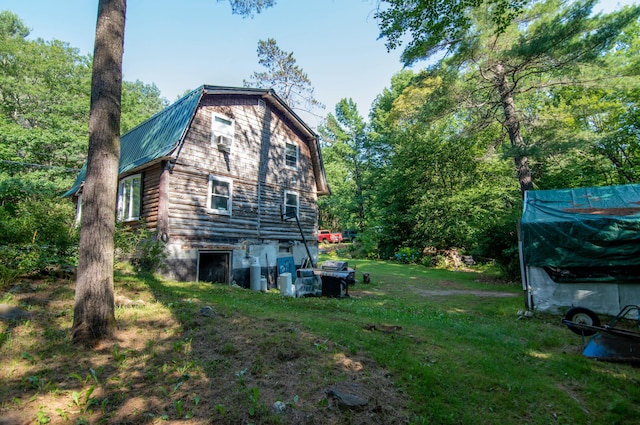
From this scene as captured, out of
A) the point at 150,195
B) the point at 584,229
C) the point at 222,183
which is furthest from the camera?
the point at 222,183

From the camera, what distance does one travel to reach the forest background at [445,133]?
446 inches

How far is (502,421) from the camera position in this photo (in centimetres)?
327

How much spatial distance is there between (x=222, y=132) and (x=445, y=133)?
19046 mm

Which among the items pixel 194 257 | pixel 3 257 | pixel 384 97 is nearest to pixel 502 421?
pixel 3 257

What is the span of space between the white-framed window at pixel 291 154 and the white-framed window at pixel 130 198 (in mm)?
6740

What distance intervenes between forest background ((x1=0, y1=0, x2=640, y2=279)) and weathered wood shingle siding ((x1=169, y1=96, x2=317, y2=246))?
3.74m

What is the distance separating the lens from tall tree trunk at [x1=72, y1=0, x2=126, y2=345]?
156 inches

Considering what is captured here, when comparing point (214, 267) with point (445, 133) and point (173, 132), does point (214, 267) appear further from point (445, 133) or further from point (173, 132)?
point (445, 133)

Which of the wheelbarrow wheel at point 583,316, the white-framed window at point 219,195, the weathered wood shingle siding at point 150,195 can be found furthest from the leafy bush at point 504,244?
the weathered wood shingle siding at point 150,195

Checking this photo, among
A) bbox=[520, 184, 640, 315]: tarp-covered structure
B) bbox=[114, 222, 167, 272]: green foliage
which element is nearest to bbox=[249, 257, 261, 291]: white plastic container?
bbox=[114, 222, 167, 272]: green foliage

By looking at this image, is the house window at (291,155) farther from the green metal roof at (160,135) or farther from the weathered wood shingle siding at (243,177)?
the green metal roof at (160,135)

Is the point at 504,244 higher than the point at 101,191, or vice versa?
the point at 101,191

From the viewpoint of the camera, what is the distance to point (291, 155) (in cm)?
1616

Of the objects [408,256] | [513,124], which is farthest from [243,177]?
[408,256]
